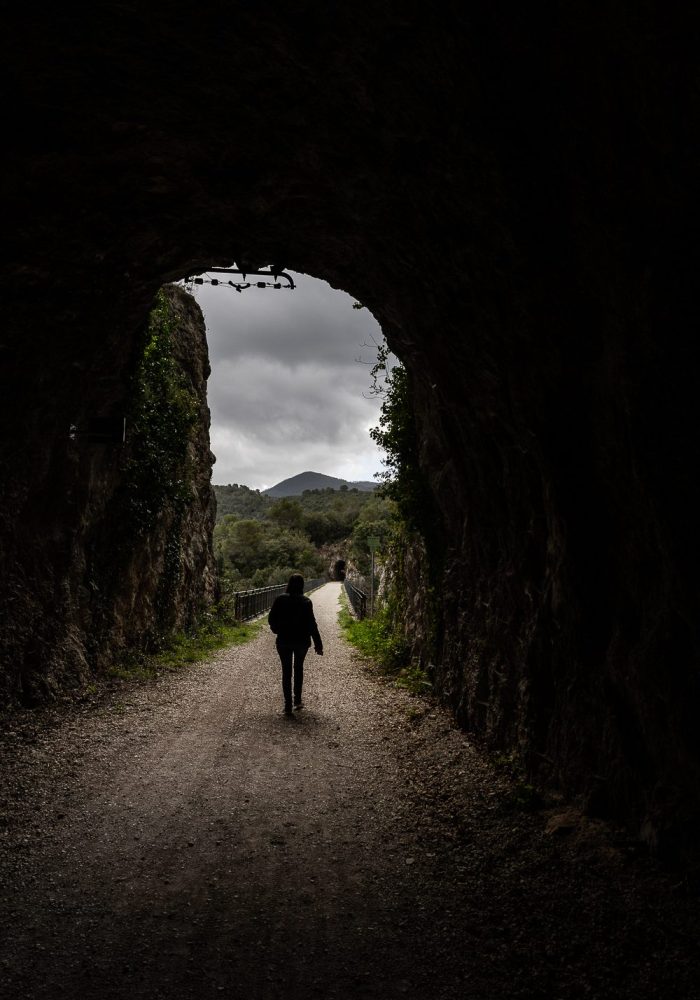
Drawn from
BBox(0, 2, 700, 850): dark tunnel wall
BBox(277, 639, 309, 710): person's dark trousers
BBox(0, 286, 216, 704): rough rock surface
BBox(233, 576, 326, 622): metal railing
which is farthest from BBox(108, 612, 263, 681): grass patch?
BBox(0, 2, 700, 850): dark tunnel wall

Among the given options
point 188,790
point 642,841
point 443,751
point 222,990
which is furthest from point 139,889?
point 443,751

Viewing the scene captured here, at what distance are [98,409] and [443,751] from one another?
7523 millimetres

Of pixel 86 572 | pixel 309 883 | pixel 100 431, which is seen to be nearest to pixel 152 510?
pixel 86 572

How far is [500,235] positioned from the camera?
4156mm

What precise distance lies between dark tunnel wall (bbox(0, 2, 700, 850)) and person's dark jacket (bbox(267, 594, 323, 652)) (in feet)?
8.34

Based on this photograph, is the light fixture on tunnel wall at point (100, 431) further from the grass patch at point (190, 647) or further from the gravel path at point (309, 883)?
the gravel path at point (309, 883)

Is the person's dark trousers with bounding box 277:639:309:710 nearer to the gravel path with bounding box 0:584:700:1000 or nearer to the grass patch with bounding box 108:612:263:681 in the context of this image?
the gravel path with bounding box 0:584:700:1000

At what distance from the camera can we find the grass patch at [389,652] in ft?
32.0

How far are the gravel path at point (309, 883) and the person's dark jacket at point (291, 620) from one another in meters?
2.14

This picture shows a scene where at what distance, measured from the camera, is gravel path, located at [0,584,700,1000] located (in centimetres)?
Answer: 284

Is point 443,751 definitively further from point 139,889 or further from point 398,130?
point 398,130

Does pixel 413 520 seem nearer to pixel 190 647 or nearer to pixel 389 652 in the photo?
pixel 389 652

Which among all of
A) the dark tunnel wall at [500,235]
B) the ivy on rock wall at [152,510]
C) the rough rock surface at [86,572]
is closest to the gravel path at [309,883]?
the dark tunnel wall at [500,235]

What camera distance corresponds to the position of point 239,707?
28.4 feet
